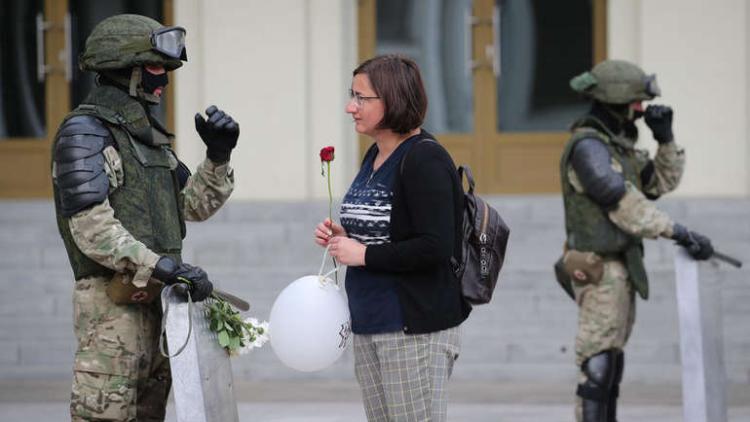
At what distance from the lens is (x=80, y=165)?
514 cm

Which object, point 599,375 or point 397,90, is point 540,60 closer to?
point 599,375

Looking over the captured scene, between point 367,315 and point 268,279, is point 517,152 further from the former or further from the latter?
point 367,315

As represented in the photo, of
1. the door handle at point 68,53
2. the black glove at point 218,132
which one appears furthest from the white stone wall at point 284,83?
the black glove at point 218,132

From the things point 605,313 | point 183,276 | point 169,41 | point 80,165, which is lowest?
point 605,313

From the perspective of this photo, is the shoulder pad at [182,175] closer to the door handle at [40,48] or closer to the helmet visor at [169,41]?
the helmet visor at [169,41]

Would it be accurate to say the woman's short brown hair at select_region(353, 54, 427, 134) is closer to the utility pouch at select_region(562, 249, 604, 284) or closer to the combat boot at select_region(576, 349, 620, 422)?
the utility pouch at select_region(562, 249, 604, 284)

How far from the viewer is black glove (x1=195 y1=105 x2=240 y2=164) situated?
5.47 metres

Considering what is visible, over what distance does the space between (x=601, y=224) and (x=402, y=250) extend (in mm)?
2659

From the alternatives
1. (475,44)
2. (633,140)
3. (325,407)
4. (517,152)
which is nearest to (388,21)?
(475,44)

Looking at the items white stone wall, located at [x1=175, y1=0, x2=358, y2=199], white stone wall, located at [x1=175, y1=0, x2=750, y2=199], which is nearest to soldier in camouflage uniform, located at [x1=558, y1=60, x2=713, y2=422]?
white stone wall, located at [x1=175, y1=0, x2=750, y2=199]

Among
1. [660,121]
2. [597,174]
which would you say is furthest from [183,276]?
[660,121]

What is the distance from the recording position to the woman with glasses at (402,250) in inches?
195

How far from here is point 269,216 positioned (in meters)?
11.7

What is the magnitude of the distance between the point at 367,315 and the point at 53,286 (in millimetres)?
6620
